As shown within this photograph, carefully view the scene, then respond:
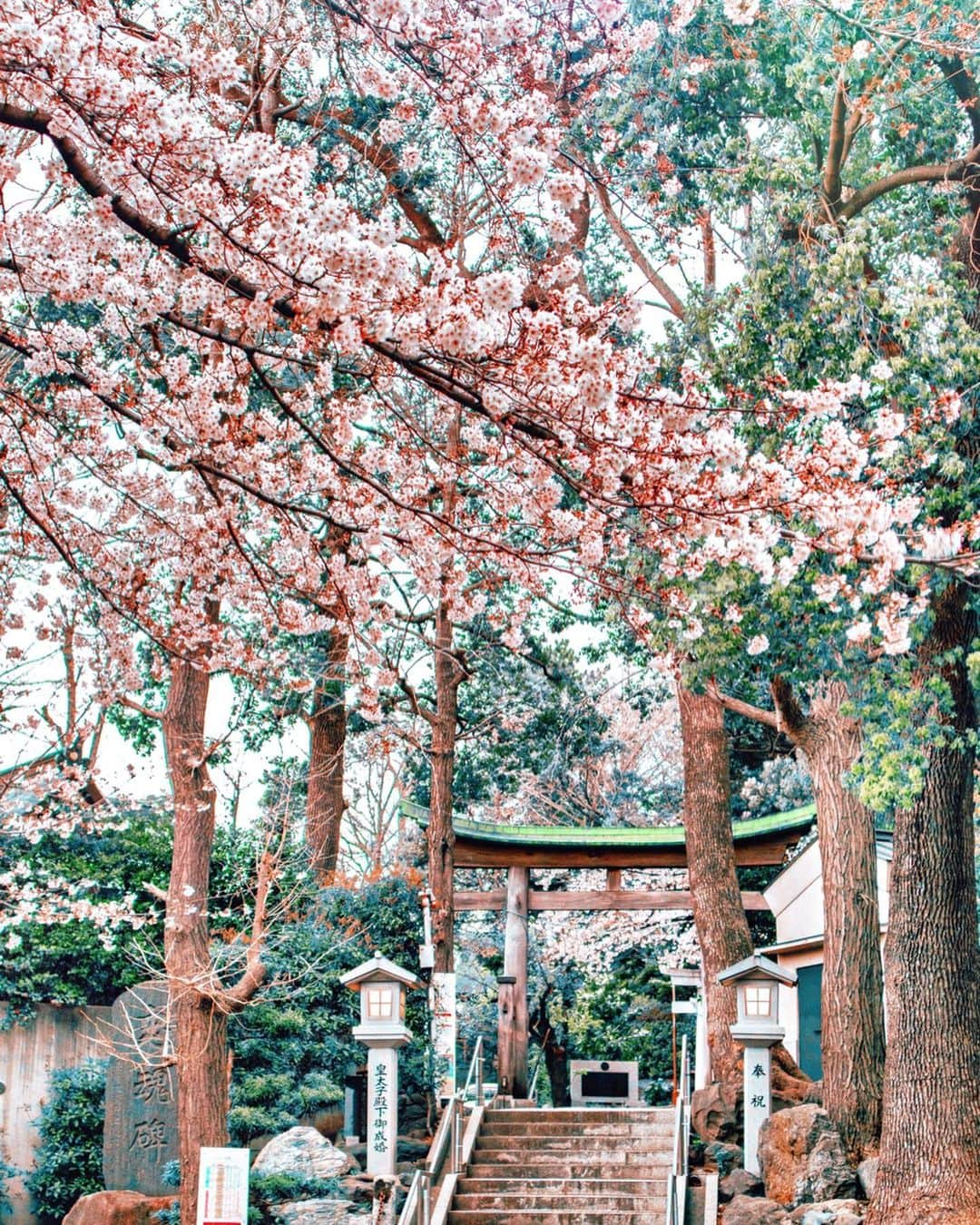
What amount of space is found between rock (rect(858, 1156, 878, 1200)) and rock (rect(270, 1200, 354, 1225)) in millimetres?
3889

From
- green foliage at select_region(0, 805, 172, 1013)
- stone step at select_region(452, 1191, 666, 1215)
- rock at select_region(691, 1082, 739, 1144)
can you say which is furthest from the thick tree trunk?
green foliage at select_region(0, 805, 172, 1013)

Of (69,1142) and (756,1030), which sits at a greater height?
(756,1030)

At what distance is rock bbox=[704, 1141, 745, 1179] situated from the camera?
31.4 feet

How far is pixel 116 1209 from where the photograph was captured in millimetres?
9570

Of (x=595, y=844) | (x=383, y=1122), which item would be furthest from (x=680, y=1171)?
(x=595, y=844)

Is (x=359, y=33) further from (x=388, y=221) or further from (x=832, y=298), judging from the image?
(x=832, y=298)

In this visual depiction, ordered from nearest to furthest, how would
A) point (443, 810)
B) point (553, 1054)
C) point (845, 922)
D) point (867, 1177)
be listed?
point (867, 1177)
point (845, 922)
point (443, 810)
point (553, 1054)

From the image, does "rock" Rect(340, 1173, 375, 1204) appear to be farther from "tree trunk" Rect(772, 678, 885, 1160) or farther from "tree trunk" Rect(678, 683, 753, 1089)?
"tree trunk" Rect(772, 678, 885, 1160)

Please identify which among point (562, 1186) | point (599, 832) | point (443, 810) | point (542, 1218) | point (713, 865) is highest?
point (443, 810)

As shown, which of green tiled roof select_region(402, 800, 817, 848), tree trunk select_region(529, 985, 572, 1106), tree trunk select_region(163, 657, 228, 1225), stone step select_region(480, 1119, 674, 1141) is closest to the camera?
tree trunk select_region(163, 657, 228, 1225)

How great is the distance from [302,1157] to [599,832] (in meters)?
4.98

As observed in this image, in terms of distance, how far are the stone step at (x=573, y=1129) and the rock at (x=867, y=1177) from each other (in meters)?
2.75

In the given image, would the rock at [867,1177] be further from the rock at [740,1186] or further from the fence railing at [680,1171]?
the fence railing at [680,1171]

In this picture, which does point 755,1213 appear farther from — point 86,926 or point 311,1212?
point 86,926
